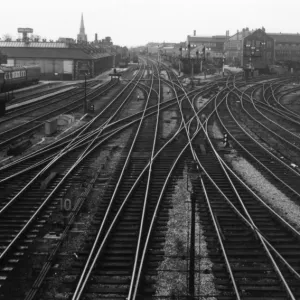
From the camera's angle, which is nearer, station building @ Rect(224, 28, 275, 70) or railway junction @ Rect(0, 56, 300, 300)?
railway junction @ Rect(0, 56, 300, 300)

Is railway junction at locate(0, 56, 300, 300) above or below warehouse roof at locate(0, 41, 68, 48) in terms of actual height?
below

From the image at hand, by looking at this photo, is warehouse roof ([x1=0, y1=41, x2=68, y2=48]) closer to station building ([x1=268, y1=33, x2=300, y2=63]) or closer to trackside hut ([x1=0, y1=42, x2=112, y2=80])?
trackside hut ([x1=0, y1=42, x2=112, y2=80])

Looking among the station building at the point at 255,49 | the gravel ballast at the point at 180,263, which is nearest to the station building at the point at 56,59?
the station building at the point at 255,49

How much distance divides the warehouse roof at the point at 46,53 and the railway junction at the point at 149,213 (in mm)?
39037

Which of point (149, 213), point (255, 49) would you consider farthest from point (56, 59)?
point (149, 213)

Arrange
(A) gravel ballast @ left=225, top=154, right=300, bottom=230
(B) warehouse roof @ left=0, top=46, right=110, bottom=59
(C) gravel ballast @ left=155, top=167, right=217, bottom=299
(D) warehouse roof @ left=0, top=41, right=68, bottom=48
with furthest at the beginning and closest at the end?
(D) warehouse roof @ left=0, top=41, right=68, bottom=48 < (B) warehouse roof @ left=0, top=46, right=110, bottom=59 < (A) gravel ballast @ left=225, top=154, right=300, bottom=230 < (C) gravel ballast @ left=155, top=167, right=217, bottom=299

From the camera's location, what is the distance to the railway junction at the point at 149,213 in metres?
7.29

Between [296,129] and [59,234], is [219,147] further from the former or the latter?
[59,234]

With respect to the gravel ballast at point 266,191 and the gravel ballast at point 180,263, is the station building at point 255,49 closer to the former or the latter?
the gravel ballast at point 266,191

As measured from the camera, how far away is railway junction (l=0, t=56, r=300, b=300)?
7289 mm

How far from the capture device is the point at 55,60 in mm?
58312

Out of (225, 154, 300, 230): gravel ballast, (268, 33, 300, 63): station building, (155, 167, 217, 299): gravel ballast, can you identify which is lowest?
(155, 167, 217, 299): gravel ballast

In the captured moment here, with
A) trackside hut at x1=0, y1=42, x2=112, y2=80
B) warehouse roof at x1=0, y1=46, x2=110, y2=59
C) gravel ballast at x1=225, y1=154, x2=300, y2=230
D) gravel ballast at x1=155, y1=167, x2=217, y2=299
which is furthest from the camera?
warehouse roof at x1=0, y1=46, x2=110, y2=59

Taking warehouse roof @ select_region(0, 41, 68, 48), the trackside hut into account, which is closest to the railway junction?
the trackside hut
